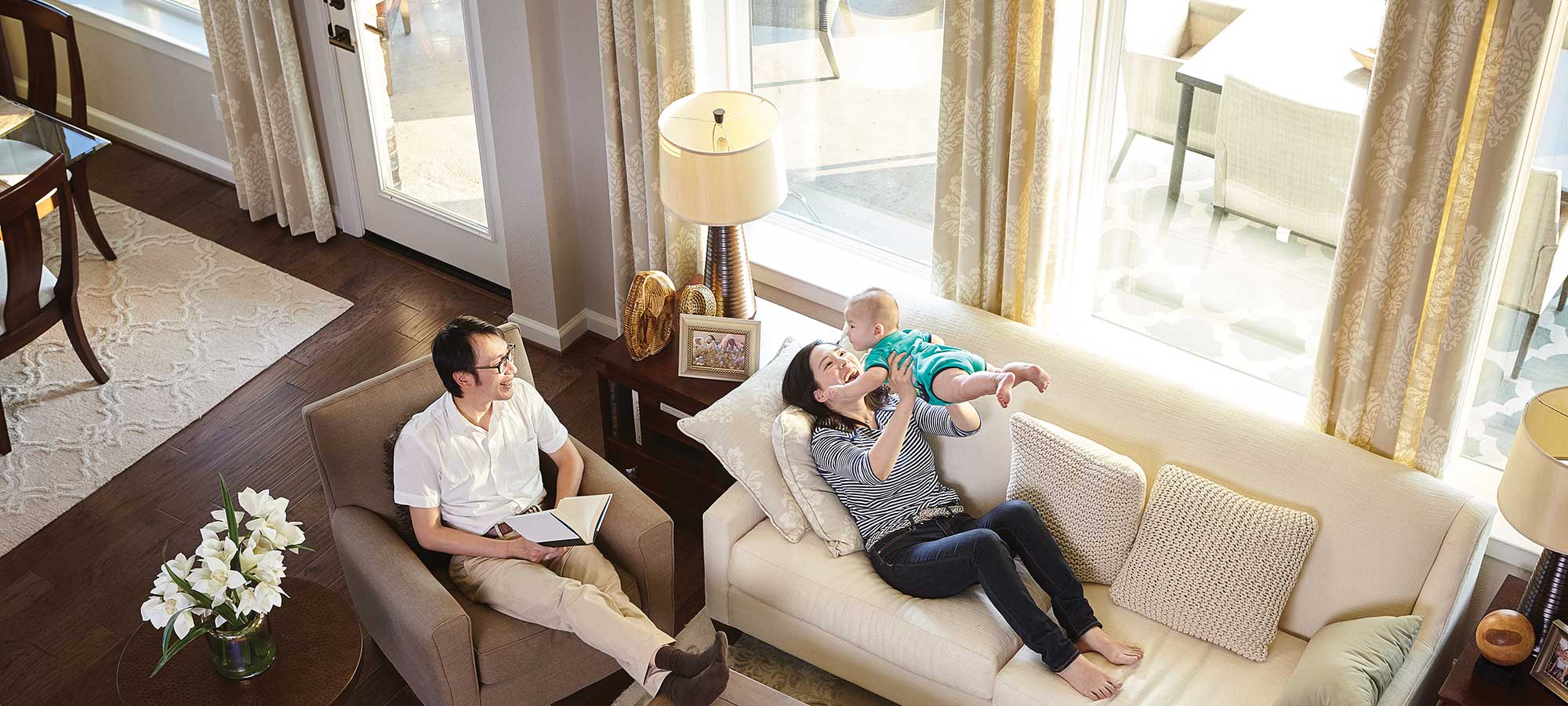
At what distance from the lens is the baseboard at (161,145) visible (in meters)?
5.30

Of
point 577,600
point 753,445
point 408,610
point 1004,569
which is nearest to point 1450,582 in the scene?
point 1004,569

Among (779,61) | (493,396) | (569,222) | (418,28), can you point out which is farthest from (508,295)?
(493,396)

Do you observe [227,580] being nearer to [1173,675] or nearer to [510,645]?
[510,645]

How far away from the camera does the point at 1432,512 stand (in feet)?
8.79

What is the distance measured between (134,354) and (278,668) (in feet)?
7.09

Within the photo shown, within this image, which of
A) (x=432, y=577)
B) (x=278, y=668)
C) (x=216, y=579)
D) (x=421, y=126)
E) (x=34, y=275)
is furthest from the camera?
(x=421, y=126)

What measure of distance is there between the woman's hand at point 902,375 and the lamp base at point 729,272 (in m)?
0.75

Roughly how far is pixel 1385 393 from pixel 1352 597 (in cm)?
46

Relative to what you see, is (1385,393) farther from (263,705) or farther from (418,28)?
(418,28)

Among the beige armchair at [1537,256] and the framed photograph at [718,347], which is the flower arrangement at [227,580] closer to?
the framed photograph at [718,347]

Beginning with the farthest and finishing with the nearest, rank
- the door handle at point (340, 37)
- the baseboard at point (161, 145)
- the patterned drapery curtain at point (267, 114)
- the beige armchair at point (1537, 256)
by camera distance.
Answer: the baseboard at point (161, 145) < the patterned drapery curtain at point (267, 114) < the door handle at point (340, 37) < the beige armchair at point (1537, 256)

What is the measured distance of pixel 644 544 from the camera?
2.91 metres

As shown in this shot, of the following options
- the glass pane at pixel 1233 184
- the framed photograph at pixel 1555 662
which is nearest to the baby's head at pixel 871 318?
the glass pane at pixel 1233 184

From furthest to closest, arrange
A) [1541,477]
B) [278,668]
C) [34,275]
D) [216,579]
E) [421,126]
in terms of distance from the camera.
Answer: [421,126] < [34,275] < [278,668] < [216,579] < [1541,477]
